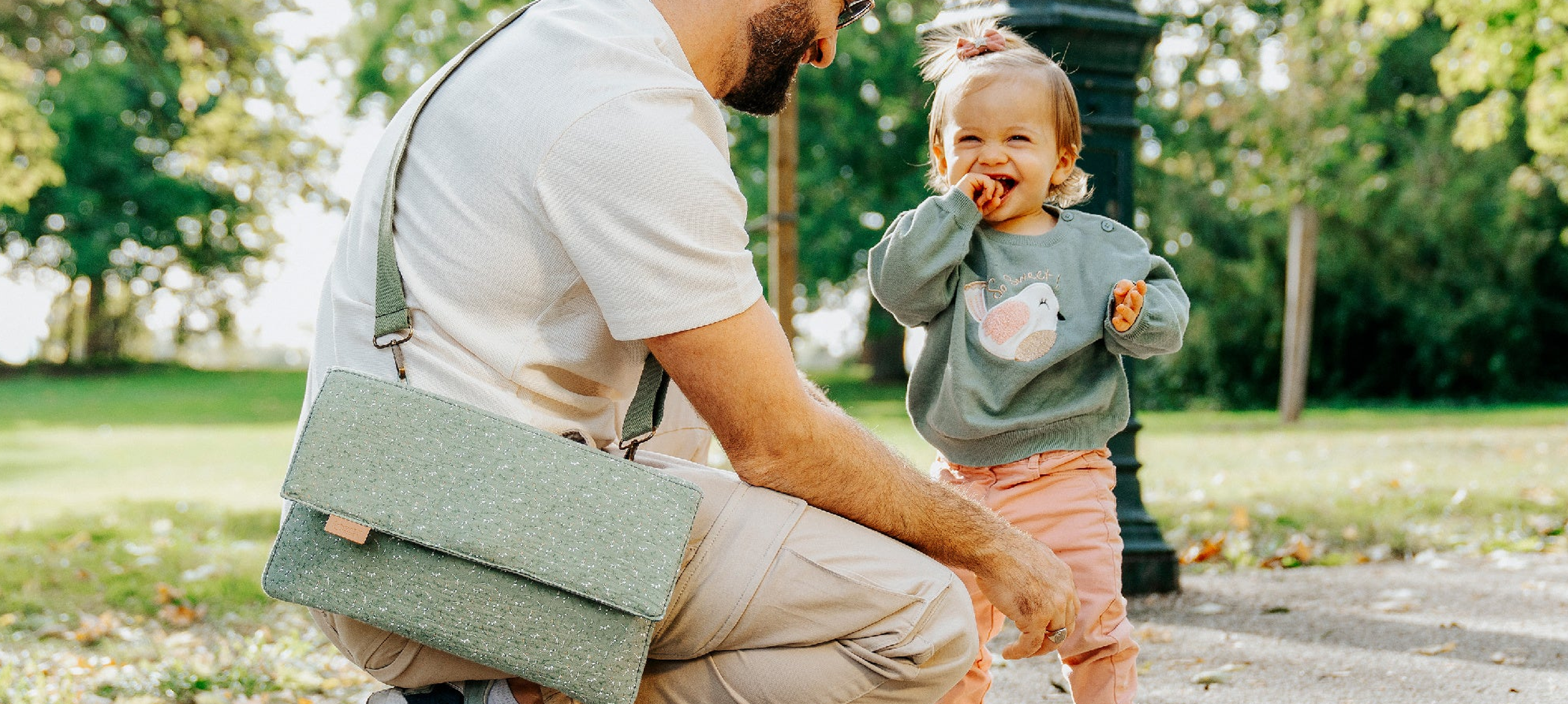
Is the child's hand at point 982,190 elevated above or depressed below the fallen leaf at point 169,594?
above

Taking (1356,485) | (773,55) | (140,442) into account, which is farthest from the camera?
(140,442)

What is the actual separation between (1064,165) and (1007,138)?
232 mm

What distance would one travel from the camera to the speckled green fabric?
6.02 ft

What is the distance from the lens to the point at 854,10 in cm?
247

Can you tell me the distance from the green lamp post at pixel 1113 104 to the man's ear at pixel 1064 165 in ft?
4.41

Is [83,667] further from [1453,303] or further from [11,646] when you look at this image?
[1453,303]

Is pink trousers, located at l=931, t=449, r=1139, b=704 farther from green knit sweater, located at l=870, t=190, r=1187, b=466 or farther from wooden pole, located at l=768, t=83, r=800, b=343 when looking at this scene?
wooden pole, located at l=768, t=83, r=800, b=343

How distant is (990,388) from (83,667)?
276cm

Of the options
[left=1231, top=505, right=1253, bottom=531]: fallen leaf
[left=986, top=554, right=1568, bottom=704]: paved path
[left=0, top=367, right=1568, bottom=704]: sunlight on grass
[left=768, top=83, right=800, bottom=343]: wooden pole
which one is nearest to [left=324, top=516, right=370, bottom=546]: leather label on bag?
[left=0, top=367, right=1568, bottom=704]: sunlight on grass

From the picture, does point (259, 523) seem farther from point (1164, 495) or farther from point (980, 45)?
point (980, 45)

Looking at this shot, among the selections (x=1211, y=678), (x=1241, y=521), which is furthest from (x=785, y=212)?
(x=1211, y=678)

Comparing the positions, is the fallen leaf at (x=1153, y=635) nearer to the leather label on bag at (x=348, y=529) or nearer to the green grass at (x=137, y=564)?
the leather label on bag at (x=348, y=529)

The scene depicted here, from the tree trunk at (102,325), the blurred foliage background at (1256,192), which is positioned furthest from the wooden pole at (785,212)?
the tree trunk at (102,325)

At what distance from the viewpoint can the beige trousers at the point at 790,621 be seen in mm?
2049
